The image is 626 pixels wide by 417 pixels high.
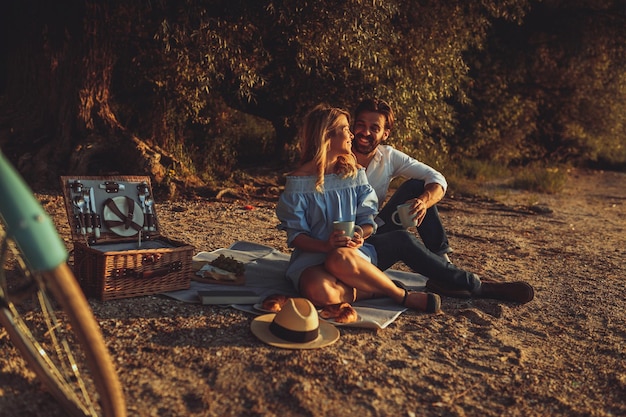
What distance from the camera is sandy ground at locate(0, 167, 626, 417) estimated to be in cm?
277

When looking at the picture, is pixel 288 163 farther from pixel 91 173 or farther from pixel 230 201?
pixel 91 173

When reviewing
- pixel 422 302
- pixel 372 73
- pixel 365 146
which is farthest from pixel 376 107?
pixel 372 73

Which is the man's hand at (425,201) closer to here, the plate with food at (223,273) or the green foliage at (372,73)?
the plate with food at (223,273)

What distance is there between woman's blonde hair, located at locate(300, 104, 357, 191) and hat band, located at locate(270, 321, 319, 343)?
3.27 ft

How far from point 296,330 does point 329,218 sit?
0.99 metres

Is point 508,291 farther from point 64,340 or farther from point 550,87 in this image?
point 550,87

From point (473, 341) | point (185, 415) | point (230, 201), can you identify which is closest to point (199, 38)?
point (230, 201)

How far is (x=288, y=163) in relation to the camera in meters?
11.2

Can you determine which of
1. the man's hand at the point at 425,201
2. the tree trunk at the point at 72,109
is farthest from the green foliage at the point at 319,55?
the man's hand at the point at 425,201

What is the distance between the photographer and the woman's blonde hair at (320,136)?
13.1 feet

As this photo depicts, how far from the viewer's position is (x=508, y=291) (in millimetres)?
4492

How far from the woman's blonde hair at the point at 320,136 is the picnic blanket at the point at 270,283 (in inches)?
31.7

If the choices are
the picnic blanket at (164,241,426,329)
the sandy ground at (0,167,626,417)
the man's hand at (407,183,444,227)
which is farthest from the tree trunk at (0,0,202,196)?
the sandy ground at (0,167,626,417)

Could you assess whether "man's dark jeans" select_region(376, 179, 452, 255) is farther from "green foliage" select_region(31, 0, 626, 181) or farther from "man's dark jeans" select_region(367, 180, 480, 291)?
"green foliage" select_region(31, 0, 626, 181)
